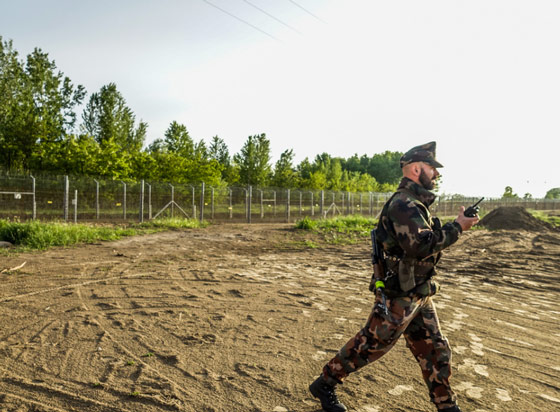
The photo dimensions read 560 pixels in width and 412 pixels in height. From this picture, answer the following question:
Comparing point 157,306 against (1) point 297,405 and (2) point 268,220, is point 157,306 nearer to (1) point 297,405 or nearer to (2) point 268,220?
(1) point 297,405

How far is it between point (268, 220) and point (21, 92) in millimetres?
28559

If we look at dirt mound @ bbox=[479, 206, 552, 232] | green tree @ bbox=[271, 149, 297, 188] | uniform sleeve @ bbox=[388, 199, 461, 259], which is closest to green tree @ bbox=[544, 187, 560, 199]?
green tree @ bbox=[271, 149, 297, 188]

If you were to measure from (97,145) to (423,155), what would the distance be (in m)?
29.7

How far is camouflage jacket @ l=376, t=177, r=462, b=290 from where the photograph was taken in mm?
2670

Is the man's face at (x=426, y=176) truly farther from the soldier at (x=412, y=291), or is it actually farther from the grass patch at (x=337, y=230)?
the grass patch at (x=337, y=230)

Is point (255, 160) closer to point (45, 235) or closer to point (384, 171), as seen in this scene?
point (45, 235)

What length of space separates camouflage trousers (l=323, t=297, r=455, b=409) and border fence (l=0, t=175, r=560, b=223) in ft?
62.3

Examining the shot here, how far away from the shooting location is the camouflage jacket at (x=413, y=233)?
8.76 feet

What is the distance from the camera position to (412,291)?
2750 millimetres

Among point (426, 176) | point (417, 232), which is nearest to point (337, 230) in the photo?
point (426, 176)

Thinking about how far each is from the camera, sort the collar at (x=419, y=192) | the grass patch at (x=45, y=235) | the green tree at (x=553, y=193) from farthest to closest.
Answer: the green tree at (x=553, y=193) < the grass patch at (x=45, y=235) < the collar at (x=419, y=192)

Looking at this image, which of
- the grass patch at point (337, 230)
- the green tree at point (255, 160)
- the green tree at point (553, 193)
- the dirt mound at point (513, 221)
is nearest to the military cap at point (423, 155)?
the grass patch at point (337, 230)

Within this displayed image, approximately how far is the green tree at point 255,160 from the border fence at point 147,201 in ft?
39.9

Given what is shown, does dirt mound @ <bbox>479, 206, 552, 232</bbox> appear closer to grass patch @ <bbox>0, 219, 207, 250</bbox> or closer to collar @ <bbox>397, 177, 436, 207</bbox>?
grass patch @ <bbox>0, 219, 207, 250</bbox>
